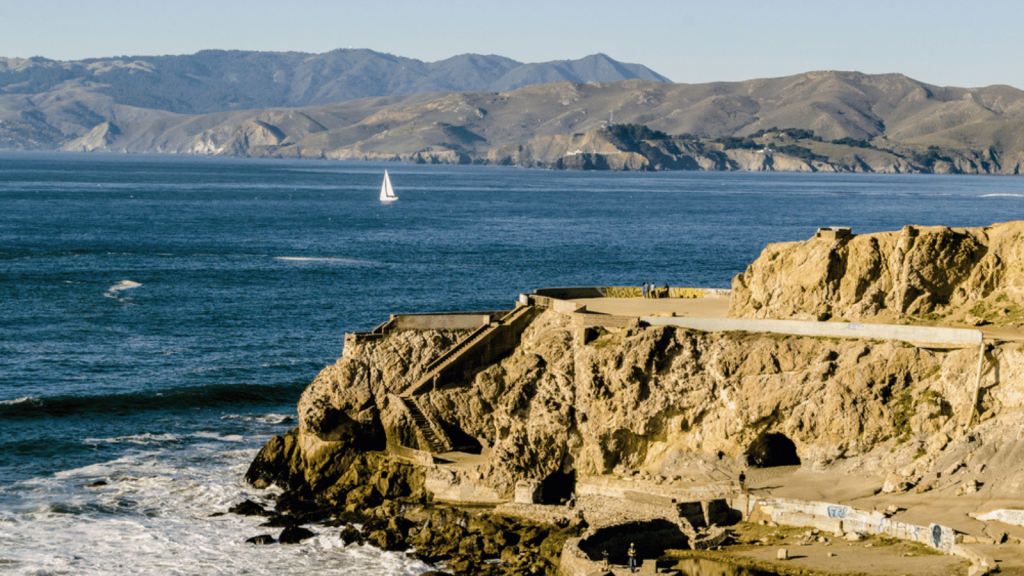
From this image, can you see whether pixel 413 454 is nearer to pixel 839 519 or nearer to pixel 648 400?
pixel 648 400

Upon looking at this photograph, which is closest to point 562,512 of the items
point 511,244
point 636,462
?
point 636,462

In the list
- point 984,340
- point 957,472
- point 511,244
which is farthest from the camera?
point 511,244

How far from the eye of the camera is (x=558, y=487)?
157 ft

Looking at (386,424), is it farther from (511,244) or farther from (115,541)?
(511,244)

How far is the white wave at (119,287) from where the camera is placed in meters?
99.3

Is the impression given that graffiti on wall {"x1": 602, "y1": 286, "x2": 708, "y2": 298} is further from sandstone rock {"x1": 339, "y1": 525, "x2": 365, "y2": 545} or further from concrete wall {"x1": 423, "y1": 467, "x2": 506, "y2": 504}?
sandstone rock {"x1": 339, "y1": 525, "x2": 365, "y2": 545}

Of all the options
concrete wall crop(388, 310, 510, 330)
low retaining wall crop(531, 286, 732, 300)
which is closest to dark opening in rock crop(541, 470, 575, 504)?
concrete wall crop(388, 310, 510, 330)

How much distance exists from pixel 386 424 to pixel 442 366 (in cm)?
369

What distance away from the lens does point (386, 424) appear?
52.4m

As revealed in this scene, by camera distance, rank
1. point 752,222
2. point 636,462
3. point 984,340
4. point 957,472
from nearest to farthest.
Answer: point 957,472, point 984,340, point 636,462, point 752,222

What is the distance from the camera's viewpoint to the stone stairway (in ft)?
167

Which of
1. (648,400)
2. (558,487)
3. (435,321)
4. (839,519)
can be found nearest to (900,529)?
(839,519)

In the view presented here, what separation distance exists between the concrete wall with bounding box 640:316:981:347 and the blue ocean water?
15584 mm

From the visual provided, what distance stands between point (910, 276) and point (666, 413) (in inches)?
447
